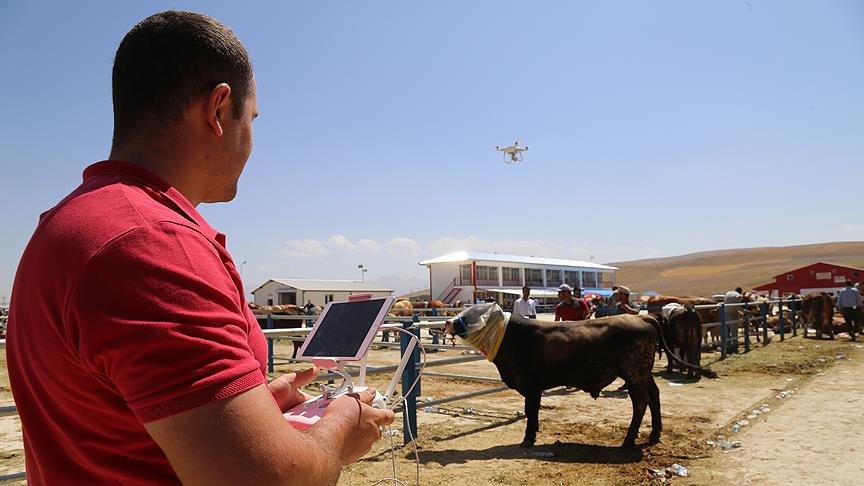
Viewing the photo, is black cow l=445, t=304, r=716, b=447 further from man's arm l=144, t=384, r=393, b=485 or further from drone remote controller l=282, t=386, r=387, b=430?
man's arm l=144, t=384, r=393, b=485

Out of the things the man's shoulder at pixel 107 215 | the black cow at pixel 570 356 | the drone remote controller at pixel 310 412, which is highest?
the man's shoulder at pixel 107 215

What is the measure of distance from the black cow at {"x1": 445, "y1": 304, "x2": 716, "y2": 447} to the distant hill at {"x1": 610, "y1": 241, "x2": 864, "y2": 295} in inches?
3422

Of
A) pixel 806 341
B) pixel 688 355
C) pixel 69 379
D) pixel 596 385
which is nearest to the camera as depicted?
pixel 69 379

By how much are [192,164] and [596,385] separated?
5.73m

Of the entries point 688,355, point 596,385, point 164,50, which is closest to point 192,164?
point 164,50

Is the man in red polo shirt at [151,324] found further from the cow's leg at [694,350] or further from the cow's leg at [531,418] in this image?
the cow's leg at [694,350]

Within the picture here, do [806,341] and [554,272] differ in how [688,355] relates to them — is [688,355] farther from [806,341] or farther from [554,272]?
[554,272]

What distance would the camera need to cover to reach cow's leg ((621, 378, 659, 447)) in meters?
5.64

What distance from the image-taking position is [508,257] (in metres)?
50.6

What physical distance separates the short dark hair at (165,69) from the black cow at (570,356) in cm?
504

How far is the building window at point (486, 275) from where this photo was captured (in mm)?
44688

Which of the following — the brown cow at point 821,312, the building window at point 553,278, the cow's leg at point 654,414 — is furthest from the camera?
the building window at point 553,278

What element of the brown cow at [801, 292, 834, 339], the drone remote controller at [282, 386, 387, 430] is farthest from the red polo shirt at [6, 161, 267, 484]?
the brown cow at [801, 292, 834, 339]

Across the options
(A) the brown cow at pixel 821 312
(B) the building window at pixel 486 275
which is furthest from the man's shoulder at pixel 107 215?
(B) the building window at pixel 486 275
